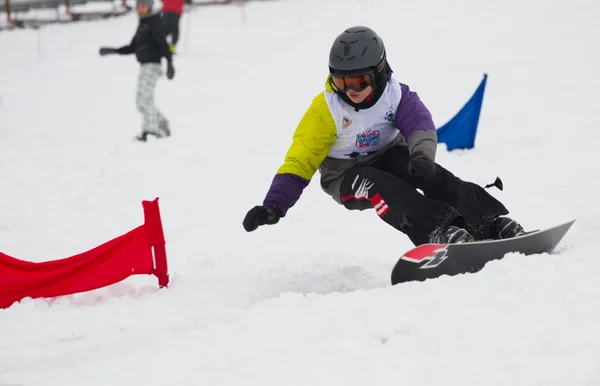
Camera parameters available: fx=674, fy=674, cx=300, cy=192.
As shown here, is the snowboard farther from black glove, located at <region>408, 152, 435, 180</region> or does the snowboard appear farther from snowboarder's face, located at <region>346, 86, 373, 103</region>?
snowboarder's face, located at <region>346, 86, 373, 103</region>

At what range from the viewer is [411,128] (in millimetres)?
A: 3959

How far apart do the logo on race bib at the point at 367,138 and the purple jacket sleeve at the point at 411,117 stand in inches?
5.7

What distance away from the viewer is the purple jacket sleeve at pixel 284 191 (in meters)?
3.83

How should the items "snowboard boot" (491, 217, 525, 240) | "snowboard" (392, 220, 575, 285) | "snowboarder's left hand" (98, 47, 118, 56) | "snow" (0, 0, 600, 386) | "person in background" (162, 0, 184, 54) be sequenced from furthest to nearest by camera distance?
"person in background" (162, 0, 184, 54), "snowboarder's left hand" (98, 47, 118, 56), "snowboard boot" (491, 217, 525, 240), "snowboard" (392, 220, 575, 285), "snow" (0, 0, 600, 386)

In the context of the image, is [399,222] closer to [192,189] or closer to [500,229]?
[500,229]

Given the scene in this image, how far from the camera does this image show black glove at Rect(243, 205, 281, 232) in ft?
11.9

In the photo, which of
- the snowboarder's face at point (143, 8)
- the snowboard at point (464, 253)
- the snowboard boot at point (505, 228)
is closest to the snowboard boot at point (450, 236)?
the snowboard at point (464, 253)

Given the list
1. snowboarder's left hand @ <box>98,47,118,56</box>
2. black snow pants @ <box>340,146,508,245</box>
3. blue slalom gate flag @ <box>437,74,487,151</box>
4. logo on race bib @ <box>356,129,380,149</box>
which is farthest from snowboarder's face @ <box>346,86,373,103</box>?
snowboarder's left hand @ <box>98,47,118,56</box>

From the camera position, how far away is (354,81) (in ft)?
12.5

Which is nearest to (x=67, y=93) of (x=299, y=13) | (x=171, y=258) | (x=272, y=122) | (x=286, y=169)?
(x=272, y=122)

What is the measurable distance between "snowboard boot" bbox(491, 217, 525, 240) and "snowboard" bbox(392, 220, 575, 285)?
20 centimetres

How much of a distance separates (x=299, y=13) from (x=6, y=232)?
15.9 metres

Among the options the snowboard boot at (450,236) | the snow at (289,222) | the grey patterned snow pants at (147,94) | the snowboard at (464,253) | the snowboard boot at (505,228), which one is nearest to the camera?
the snow at (289,222)

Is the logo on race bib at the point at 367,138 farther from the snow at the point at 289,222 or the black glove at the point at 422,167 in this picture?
the snow at the point at 289,222
